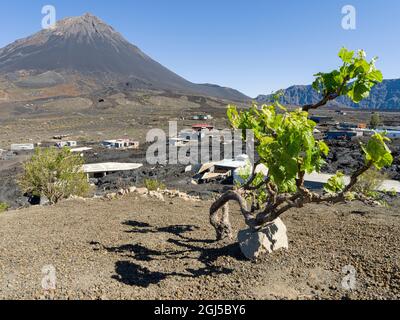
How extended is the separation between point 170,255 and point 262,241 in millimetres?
2765

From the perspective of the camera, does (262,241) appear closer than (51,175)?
Yes

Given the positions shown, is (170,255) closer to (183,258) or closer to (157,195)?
(183,258)

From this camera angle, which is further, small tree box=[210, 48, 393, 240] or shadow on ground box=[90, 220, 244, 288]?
shadow on ground box=[90, 220, 244, 288]

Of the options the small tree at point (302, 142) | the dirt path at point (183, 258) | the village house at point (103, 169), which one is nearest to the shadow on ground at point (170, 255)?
the dirt path at point (183, 258)

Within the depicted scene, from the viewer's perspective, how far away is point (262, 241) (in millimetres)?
10211

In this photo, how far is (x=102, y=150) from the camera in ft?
265

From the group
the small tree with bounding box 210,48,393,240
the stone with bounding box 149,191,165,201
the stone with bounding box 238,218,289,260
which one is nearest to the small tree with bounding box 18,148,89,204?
the stone with bounding box 149,191,165,201

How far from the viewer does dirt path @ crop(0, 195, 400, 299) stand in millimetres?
8438

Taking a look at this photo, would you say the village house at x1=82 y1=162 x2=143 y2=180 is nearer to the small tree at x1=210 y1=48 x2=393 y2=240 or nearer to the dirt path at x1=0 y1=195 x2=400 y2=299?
the dirt path at x1=0 y1=195 x2=400 y2=299

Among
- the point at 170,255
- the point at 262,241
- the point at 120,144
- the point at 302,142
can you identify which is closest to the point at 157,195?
the point at 170,255

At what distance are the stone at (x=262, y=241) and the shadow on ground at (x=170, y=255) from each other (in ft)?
1.14

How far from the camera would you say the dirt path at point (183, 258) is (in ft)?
27.7

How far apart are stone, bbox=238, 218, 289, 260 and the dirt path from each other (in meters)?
0.27

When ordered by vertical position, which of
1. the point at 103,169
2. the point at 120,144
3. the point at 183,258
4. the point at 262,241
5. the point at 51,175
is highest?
the point at 120,144
